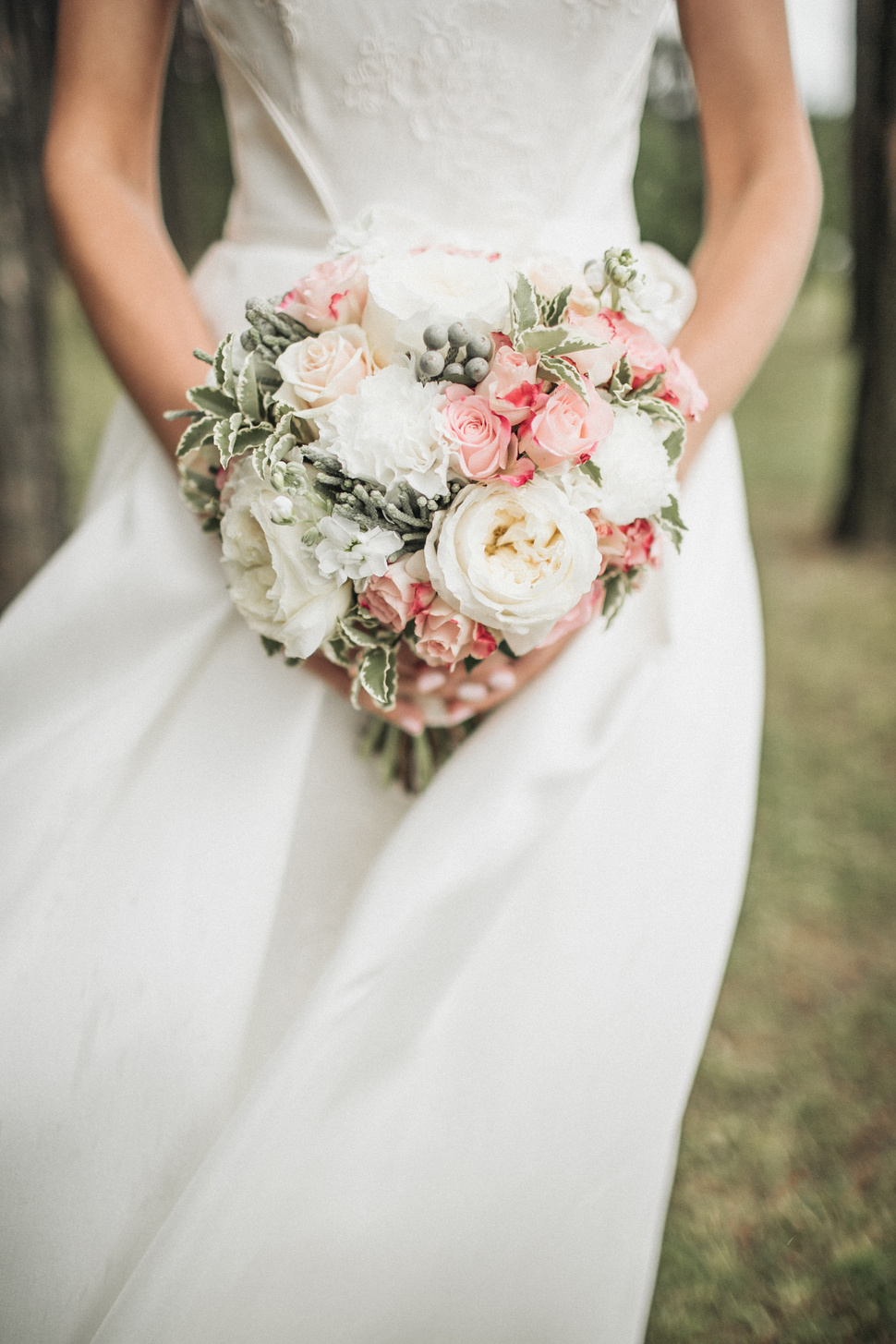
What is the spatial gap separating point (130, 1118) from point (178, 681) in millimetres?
628

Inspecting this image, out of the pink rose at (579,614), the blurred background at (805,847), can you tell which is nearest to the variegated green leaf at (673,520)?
the pink rose at (579,614)

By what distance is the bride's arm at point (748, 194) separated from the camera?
1.43 meters

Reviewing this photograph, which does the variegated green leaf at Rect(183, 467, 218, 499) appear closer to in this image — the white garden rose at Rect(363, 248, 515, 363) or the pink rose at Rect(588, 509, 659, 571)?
the white garden rose at Rect(363, 248, 515, 363)

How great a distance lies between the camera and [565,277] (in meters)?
1.16

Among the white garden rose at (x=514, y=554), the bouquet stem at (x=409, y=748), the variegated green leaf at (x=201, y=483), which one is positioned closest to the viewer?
the white garden rose at (x=514, y=554)

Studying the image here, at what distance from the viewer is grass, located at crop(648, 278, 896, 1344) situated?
1.84 m

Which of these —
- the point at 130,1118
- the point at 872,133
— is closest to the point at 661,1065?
the point at 130,1118

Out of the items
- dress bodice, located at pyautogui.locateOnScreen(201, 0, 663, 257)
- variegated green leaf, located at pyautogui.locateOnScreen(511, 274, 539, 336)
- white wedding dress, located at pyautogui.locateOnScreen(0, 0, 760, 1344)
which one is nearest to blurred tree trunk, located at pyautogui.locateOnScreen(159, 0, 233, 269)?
dress bodice, located at pyautogui.locateOnScreen(201, 0, 663, 257)

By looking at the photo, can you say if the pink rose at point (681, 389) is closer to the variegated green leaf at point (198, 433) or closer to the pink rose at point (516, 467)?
the pink rose at point (516, 467)

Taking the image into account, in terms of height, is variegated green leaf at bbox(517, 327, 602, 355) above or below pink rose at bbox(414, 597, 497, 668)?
above

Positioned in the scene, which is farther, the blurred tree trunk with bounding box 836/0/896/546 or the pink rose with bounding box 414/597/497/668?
the blurred tree trunk with bounding box 836/0/896/546

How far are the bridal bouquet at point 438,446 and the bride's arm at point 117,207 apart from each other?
10.9 inches

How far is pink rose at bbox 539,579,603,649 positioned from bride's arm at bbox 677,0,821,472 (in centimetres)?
33

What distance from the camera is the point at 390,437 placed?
1033mm
